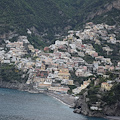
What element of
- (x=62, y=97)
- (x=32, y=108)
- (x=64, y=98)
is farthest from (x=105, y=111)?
(x=62, y=97)

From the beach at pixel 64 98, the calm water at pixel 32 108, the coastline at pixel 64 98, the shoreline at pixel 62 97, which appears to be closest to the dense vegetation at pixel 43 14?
the shoreline at pixel 62 97

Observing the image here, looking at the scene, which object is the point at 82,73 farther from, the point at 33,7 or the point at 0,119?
the point at 33,7

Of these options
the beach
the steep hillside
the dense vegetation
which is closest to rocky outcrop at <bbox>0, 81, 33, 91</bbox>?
Result: the beach

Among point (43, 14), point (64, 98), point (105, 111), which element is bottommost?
point (105, 111)

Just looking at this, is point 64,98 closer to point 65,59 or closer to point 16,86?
point 16,86

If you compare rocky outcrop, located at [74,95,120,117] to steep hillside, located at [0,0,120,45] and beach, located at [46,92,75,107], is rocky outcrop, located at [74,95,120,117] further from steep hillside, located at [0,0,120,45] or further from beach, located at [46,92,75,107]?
steep hillside, located at [0,0,120,45]

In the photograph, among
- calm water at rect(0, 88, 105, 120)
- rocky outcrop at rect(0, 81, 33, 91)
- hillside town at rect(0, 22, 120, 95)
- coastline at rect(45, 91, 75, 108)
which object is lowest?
calm water at rect(0, 88, 105, 120)
